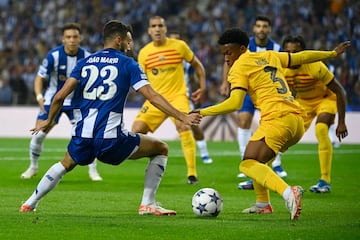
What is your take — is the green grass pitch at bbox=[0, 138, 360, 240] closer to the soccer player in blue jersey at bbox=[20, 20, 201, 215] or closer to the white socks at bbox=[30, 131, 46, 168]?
the white socks at bbox=[30, 131, 46, 168]

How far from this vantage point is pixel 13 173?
1591 centimetres

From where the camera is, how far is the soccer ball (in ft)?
32.3

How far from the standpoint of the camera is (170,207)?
1107 centimetres

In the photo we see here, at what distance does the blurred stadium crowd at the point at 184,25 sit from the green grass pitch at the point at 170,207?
766cm

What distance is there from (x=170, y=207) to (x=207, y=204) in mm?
1302

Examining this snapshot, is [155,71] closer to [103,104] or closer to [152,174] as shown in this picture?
[152,174]

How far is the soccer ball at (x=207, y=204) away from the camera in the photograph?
9.85m

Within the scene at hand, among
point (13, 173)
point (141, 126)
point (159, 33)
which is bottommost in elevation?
point (13, 173)

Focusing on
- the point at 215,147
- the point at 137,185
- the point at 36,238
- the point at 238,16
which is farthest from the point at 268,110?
the point at 238,16

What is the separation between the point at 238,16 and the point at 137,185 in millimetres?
14865

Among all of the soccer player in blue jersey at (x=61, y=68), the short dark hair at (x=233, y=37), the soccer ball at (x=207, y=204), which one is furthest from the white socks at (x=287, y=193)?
the soccer player in blue jersey at (x=61, y=68)

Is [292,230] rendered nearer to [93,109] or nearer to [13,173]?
[93,109]

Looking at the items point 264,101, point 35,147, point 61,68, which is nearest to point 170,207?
point 264,101

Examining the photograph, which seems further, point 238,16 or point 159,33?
point 238,16
